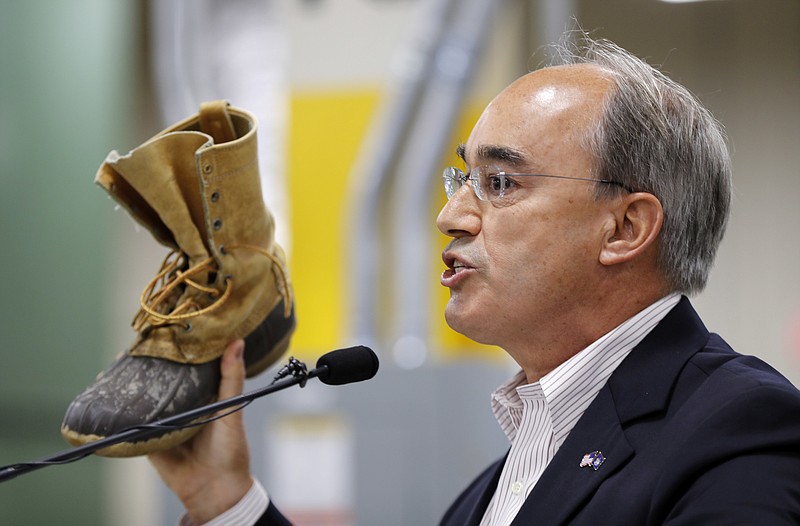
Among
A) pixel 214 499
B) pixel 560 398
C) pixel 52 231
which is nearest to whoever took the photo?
pixel 560 398

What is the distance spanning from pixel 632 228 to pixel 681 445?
0.35 m

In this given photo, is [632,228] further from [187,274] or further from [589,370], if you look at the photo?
[187,274]

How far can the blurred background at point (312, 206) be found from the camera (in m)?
3.16

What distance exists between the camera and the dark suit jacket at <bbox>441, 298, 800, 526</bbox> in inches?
37.8

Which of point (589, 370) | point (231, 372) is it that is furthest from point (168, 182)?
point (589, 370)

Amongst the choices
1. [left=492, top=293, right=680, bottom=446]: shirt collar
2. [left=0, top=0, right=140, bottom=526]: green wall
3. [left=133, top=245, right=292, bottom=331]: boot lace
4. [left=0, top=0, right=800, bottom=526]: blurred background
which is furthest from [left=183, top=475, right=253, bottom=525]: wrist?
[left=0, top=0, right=140, bottom=526]: green wall

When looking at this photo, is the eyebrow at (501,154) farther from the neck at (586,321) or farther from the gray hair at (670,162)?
the neck at (586,321)

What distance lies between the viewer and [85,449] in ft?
3.52

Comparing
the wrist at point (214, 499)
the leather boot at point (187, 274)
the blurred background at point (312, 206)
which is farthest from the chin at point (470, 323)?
the blurred background at point (312, 206)

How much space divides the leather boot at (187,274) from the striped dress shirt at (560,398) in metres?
0.42

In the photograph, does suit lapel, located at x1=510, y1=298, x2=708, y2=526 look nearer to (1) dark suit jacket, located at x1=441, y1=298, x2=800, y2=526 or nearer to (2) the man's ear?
(1) dark suit jacket, located at x1=441, y1=298, x2=800, y2=526

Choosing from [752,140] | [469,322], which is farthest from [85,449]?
[752,140]

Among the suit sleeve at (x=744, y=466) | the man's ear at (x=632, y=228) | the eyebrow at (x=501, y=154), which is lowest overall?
the suit sleeve at (x=744, y=466)

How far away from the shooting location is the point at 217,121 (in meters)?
1.48
